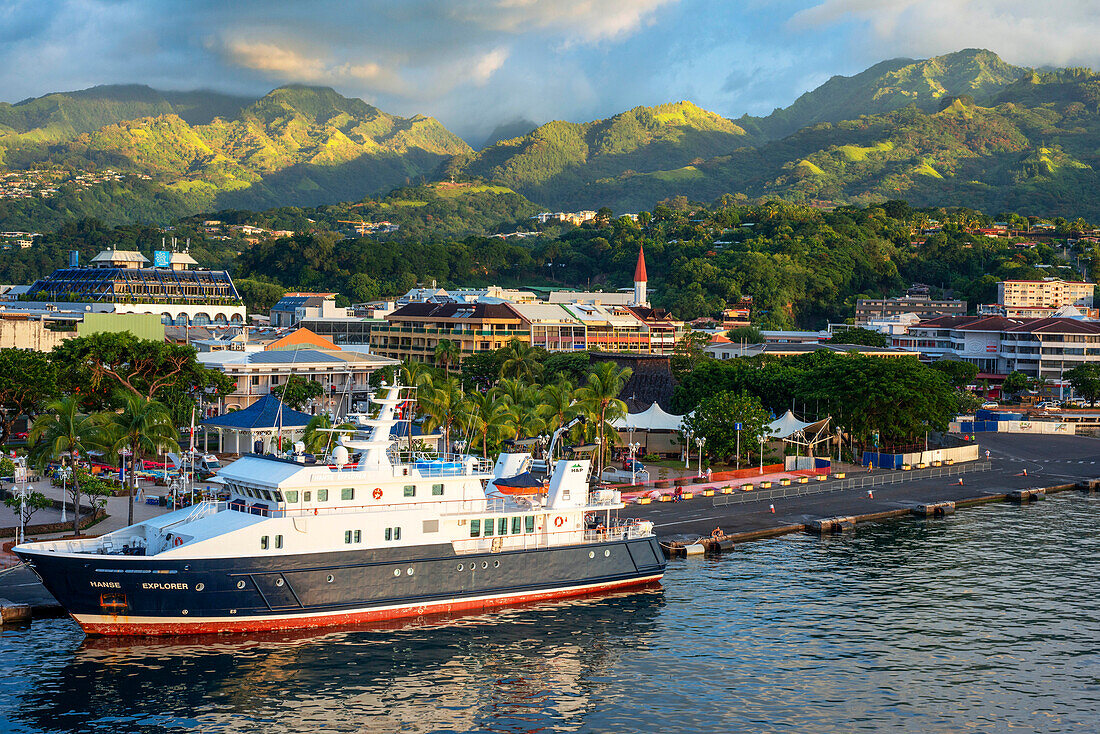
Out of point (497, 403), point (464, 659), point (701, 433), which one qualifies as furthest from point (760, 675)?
point (701, 433)

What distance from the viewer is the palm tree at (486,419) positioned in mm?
70125

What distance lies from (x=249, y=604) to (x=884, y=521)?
40.9 metres

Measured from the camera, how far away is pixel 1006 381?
13612 cm

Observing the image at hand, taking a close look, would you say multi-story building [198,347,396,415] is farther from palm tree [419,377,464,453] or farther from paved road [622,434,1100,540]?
paved road [622,434,1100,540]

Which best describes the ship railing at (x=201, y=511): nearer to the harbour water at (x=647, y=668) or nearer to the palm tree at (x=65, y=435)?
the harbour water at (x=647, y=668)

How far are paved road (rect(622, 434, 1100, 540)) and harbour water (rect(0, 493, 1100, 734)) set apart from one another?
1037 cm

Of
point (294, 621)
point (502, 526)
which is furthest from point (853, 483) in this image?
point (294, 621)

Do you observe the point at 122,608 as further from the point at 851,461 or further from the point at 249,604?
the point at 851,461

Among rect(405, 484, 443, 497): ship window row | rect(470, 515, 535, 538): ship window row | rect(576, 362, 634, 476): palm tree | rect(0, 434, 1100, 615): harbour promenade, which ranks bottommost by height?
rect(0, 434, 1100, 615): harbour promenade

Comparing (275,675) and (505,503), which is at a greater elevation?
(505,503)

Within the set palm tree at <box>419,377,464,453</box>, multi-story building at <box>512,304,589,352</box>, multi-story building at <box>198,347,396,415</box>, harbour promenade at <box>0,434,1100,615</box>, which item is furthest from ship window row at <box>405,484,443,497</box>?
multi-story building at <box>512,304,589,352</box>

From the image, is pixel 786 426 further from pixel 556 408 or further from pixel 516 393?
pixel 516 393

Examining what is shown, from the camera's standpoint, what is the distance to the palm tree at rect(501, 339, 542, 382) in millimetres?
105125

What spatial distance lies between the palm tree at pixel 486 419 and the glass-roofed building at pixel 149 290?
10785 centimetres
